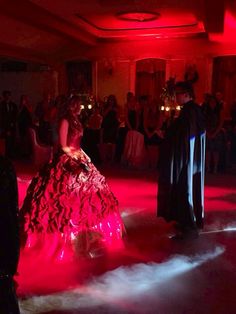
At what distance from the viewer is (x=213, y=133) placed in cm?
845

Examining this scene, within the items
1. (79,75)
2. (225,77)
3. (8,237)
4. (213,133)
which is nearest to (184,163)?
(8,237)

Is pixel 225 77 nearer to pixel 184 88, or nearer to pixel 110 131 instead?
pixel 110 131

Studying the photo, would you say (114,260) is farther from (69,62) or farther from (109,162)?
(69,62)

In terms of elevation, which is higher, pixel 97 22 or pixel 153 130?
pixel 97 22

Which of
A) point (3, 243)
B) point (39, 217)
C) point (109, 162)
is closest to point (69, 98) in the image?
point (39, 217)

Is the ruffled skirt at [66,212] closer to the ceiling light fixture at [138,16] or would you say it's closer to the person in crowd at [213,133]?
the person in crowd at [213,133]

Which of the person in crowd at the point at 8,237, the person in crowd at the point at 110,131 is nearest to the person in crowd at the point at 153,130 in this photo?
the person in crowd at the point at 110,131

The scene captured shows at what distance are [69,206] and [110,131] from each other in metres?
5.45

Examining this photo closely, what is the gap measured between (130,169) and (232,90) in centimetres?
533

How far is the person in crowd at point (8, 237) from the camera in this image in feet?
5.34

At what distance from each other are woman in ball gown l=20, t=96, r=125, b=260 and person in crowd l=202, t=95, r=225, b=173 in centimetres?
475

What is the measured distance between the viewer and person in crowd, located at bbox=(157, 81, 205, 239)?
4188mm

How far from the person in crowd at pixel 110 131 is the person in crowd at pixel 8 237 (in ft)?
24.9

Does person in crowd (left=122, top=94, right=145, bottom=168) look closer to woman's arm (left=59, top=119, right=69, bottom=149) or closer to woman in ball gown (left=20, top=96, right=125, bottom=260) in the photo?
woman in ball gown (left=20, top=96, right=125, bottom=260)
